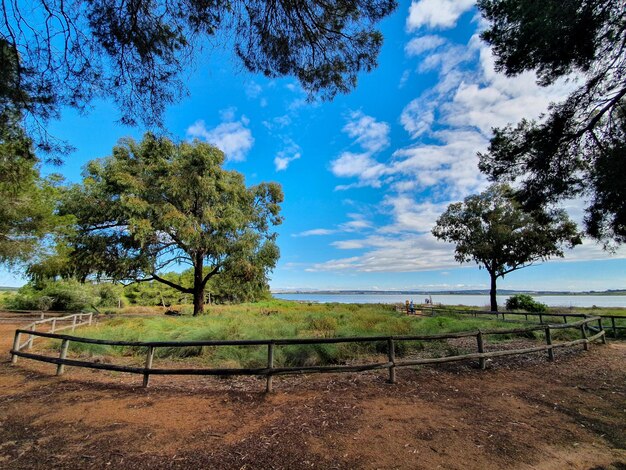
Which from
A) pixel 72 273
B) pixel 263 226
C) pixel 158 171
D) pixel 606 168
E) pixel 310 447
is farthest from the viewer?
pixel 263 226

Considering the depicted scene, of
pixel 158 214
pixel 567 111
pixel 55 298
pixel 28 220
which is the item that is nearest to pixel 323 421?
pixel 567 111

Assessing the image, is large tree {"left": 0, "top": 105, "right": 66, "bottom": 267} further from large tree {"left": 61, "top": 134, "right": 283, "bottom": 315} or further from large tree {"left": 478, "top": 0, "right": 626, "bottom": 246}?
large tree {"left": 478, "top": 0, "right": 626, "bottom": 246}

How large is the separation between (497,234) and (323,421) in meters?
23.7

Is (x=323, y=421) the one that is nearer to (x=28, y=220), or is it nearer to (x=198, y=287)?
(x=198, y=287)

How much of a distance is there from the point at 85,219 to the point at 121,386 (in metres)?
17.2

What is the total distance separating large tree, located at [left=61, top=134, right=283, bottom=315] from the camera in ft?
60.4

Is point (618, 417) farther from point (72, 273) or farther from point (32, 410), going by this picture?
point (72, 273)

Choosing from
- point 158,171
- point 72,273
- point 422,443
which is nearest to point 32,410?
point 422,443

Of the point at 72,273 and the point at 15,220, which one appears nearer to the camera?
the point at 15,220

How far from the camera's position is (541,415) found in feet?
15.4

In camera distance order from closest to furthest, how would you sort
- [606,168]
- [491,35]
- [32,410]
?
[32,410] → [606,168] → [491,35]

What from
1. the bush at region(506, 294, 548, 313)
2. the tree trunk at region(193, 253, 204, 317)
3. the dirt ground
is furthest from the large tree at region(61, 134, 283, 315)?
the bush at region(506, 294, 548, 313)

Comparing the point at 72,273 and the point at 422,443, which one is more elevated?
the point at 72,273

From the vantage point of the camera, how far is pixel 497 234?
2372 cm
